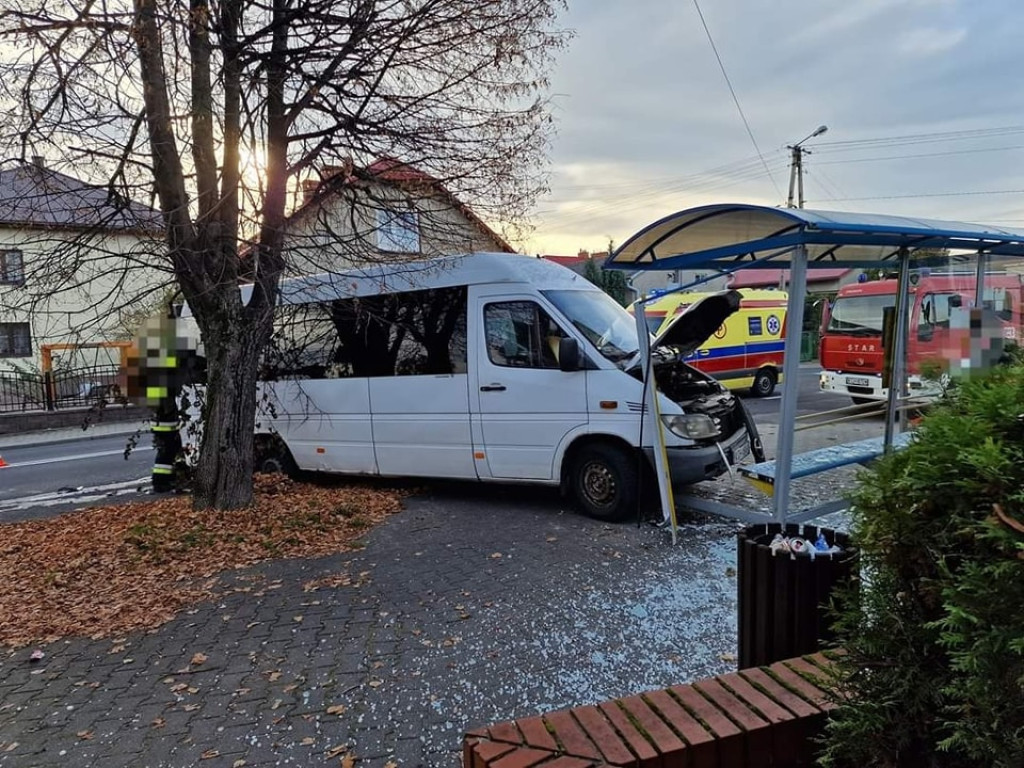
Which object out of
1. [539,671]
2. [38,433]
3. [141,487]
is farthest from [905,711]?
[38,433]

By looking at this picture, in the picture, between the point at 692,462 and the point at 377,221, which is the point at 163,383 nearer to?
the point at 377,221

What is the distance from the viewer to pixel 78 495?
29.2ft

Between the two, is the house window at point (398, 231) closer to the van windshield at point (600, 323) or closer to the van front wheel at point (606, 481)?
the van windshield at point (600, 323)

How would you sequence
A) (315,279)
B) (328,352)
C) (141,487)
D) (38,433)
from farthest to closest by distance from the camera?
(38,433)
(141,487)
(328,352)
(315,279)

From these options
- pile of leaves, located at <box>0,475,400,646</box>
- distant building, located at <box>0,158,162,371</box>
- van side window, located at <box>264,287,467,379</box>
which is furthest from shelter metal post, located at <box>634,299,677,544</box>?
distant building, located at <box>0,158,162,371</box>

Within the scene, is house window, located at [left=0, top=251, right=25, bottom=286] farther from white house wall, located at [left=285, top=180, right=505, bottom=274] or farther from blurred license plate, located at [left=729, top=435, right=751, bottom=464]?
blurred license plate, located at [left=729, top=435, right=751, bottom=464]

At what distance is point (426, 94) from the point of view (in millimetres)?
6203

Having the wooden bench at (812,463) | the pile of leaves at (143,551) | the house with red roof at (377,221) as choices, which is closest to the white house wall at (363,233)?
the house with red roof at (377,221)

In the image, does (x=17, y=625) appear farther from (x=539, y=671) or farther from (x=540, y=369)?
(x=540, y=369)

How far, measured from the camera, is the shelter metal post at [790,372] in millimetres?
4484

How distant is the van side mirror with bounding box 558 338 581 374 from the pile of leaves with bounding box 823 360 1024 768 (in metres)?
4.03

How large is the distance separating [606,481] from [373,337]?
313 cm

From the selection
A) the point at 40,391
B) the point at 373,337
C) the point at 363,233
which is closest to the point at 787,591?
the point at 363,233

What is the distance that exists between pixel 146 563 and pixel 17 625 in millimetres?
987
